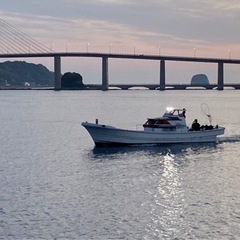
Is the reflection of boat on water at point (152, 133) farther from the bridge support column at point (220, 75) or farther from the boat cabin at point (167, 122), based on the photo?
the bridge support column at point (220, 75)

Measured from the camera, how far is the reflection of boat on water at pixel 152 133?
41.6 meters

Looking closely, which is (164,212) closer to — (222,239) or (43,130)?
(222,239)

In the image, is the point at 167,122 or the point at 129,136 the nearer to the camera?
the point at 129,136

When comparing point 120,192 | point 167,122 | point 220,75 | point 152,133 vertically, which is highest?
point 220,75

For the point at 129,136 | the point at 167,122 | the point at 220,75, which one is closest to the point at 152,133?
the point at 167,122

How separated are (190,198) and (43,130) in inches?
1465

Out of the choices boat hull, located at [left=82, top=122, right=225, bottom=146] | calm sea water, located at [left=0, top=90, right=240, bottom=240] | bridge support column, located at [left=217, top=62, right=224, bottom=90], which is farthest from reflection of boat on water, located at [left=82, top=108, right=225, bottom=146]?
bridge support column, located at [left=217, top=62, right=224, bottom=90]

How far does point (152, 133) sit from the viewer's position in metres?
42.2

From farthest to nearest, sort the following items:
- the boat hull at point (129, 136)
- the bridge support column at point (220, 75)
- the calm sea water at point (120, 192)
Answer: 1. the bridge support column at point (220, 75)
2. the boat hull at point (129, 136)
3. the calm sea water at point (120, 192)

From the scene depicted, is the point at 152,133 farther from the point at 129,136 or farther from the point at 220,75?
the point at 220,75

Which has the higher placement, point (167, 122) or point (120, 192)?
point (167, 122)

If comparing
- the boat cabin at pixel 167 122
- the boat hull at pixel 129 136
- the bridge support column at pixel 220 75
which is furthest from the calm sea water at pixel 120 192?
the bridge support column at pixel 220 75

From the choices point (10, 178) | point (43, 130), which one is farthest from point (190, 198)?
point (43, 130)

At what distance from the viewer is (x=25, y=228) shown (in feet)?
64.0
